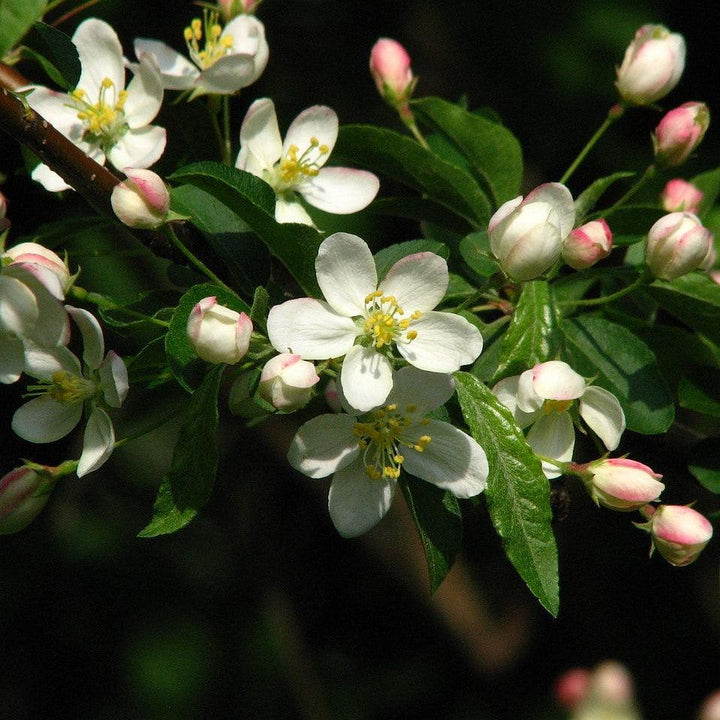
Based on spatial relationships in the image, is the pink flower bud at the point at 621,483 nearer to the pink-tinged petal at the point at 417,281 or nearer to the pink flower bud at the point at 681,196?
the pink-tinged petal at the point at 417,281

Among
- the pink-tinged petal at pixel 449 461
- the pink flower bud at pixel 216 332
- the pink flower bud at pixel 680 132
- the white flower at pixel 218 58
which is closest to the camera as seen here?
the pink flower bud at pixel 216 332

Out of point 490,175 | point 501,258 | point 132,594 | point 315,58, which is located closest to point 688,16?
point 315,58

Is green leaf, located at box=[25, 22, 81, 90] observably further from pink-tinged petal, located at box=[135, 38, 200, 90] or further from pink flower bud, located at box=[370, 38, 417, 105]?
pink flower bud, located at box=[370, 38, 417, 105]

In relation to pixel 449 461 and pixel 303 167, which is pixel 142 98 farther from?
pixel 449 461

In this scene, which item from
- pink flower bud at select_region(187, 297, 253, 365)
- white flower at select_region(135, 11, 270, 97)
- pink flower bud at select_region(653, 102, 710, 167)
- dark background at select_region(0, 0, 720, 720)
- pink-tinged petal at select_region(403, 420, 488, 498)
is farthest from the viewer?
dark background at select_region(0, 0, 720, 720)

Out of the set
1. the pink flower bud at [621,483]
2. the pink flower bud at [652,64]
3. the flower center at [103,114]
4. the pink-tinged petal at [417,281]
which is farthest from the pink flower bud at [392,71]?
the pink flower bud at [621,483]

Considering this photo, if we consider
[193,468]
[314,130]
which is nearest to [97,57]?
[314,130]

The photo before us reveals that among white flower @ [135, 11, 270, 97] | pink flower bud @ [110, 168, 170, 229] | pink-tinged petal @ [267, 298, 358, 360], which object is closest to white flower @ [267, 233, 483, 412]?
pink-tinged petal @ [267, 298, 358, 360]

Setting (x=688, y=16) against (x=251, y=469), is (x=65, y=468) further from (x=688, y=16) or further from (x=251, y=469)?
(x=688, y=16)
